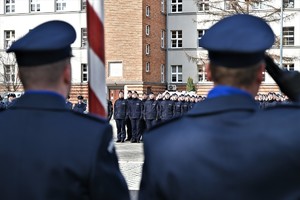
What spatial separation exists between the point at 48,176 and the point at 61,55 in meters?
0.59

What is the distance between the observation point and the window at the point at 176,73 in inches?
1938

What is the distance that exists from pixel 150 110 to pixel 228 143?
1796 centimetres

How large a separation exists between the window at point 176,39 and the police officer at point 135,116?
29.3 metres

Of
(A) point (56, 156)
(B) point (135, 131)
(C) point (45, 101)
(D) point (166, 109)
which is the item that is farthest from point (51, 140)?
(D) point (166, 109)

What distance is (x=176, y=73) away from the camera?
4931 centimetres

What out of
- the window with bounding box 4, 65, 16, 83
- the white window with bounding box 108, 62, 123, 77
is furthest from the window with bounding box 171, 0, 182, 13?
the window with bounding box 4, 65, 16, 83

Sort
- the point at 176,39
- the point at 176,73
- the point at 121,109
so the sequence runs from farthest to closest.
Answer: the point at 176,73 < the point at 176,39 < the point at 121,109

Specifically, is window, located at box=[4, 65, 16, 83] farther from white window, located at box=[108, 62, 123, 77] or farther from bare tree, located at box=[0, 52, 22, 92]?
white window, located at box=[108, 62, 123, 77]

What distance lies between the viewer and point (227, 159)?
2213 mm

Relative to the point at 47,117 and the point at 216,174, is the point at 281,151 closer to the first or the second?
the point at 216,174

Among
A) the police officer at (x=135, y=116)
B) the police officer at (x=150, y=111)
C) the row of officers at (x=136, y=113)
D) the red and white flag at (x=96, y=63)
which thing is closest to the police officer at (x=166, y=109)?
the row of officers at (x=136, y=113)

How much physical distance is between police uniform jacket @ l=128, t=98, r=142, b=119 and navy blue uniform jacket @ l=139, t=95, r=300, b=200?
17865mm

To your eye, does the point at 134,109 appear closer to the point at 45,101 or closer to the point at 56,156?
the point at 45,101

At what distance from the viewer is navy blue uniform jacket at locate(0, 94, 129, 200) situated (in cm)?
234
